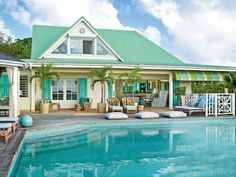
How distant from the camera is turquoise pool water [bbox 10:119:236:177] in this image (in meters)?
8.27

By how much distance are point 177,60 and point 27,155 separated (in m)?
18.6

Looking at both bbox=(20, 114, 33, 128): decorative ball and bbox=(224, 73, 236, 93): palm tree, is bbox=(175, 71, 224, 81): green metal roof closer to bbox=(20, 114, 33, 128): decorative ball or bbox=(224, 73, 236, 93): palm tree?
bbox=(224, 73, 236, 93): palm tree

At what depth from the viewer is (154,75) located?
23.8 meters

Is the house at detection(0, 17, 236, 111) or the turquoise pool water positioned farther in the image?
the house at detection(0, 17, 236, 111)

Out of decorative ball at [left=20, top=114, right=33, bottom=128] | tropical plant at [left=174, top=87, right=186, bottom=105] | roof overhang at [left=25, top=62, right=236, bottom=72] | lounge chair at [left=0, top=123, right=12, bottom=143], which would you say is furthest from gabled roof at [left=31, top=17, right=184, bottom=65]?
lounge chair at [left=0, top=123, right=12, bottom=143]

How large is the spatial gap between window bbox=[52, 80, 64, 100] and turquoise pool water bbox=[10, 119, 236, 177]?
774 centimetres

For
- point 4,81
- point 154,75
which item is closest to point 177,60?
point 154,75

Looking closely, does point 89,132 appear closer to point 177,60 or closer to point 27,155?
point 27,155

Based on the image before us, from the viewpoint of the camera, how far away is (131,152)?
419 inches

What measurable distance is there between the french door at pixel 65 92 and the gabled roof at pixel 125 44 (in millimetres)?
2754

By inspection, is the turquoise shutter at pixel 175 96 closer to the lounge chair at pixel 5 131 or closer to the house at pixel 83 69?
the house at pixel 83 69

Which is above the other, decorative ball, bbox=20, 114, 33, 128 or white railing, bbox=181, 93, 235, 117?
white railing, bbox=181, 93, 235, 117

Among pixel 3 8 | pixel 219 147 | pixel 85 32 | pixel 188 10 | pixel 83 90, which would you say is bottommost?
pixel 219 147

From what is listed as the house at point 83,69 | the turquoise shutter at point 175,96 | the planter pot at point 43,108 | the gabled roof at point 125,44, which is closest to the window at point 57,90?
the house at point 83,69
